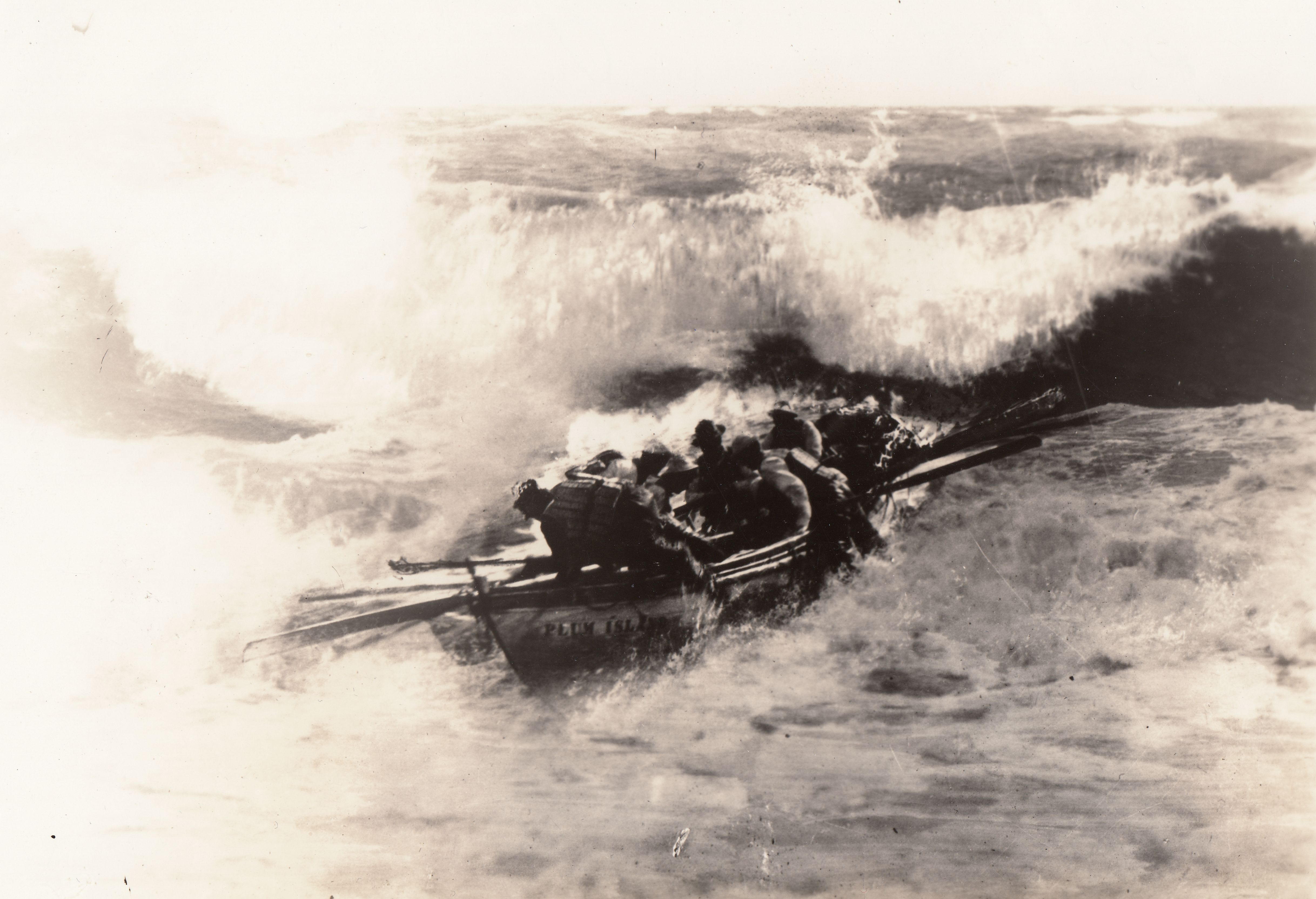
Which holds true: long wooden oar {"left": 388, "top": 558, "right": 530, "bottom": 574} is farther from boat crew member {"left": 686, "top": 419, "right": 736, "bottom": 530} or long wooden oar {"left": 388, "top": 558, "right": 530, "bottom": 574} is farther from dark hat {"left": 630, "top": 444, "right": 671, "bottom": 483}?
boat crew member {"left": 686, "top": 419, "right": 736, "bottom": 530}

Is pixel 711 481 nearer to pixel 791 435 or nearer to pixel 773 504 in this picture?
pixel 773 504

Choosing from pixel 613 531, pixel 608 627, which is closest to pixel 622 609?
pixel 608 627

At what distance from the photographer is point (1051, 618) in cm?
329

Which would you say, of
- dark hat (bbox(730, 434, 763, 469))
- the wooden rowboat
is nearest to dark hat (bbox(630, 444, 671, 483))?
dark hat (bbox(730, 434, 763, 469))

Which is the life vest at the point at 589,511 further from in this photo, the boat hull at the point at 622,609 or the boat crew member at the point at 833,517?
the boat crew member at the point at 833,517

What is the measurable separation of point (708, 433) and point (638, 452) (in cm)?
32

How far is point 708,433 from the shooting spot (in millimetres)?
3266

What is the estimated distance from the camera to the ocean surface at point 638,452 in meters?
3.22

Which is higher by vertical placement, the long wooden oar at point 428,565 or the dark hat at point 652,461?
the dark hat at point 652,461

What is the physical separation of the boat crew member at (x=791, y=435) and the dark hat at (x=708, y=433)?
0.20 metres

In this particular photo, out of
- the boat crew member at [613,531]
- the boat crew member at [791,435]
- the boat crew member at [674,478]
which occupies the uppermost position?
the boat crew member at [791,435]

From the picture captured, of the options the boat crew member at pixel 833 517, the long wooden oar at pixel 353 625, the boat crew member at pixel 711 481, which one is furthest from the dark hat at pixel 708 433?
the long wooden oar at pixel 353 625

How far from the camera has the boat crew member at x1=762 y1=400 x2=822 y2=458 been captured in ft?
10.8

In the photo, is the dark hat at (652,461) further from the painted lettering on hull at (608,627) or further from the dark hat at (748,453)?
the painted lettering on hull at (608,627)
